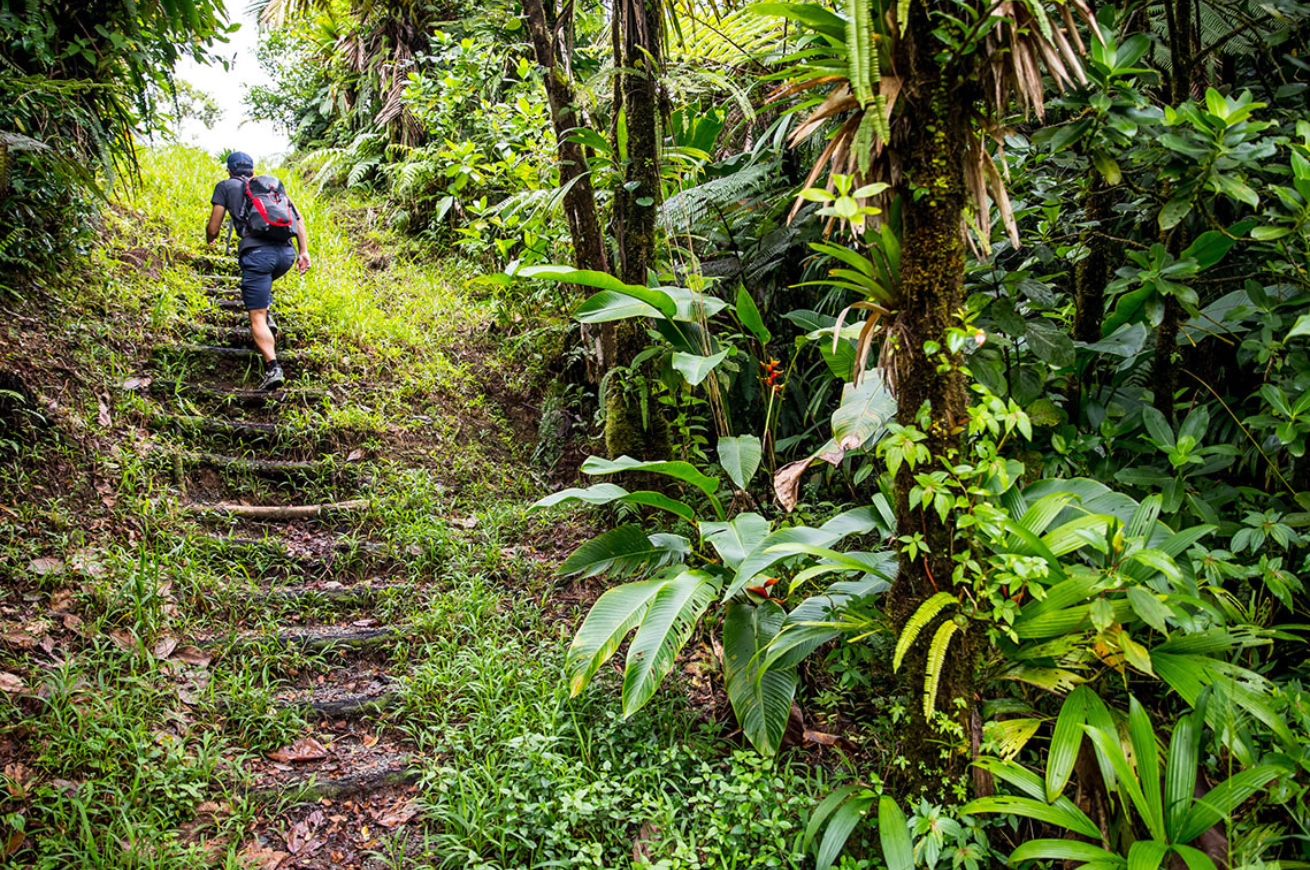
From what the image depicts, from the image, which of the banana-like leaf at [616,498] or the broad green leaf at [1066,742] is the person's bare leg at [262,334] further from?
the broad green leaf at [1066,742]

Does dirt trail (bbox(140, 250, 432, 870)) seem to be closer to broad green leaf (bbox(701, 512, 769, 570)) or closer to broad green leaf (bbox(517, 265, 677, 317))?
broad green leaf (bbox(701, 512, 769, 570))

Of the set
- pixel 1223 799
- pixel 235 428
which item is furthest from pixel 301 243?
pixel 1223 799

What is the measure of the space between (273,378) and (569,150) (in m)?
2.43

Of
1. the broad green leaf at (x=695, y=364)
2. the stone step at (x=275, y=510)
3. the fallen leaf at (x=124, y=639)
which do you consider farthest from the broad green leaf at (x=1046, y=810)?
the stone step at (x=275, y=510)

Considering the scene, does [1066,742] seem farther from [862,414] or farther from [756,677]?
[862,414]

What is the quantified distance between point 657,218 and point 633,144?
0.41 m

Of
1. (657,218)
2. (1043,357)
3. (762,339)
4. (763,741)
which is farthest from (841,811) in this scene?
(657,218)

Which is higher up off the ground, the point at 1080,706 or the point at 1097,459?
the point at 1097,459

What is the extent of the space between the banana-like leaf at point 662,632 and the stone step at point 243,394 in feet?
10.2

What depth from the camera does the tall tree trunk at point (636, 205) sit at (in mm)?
3592

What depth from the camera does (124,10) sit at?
427 cm

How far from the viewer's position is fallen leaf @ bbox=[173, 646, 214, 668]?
9.89ft

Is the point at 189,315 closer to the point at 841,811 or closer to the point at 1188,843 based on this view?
the point at 841,811

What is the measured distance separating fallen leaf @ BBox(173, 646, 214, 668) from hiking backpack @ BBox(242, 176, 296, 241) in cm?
311
